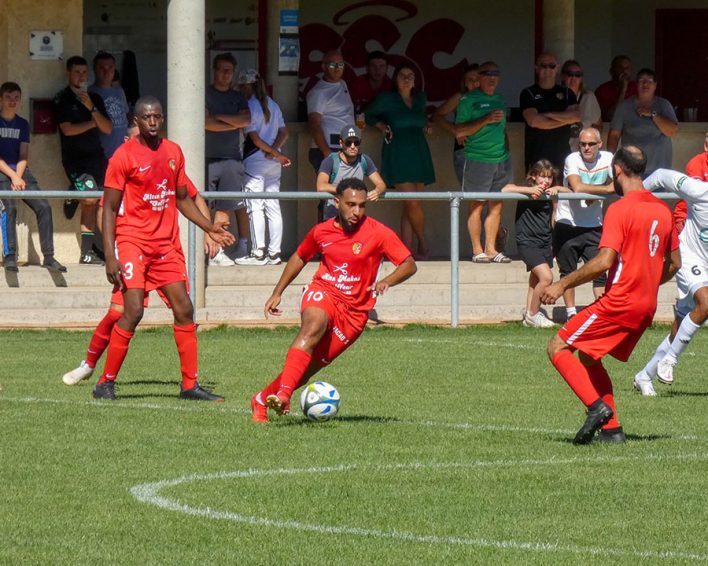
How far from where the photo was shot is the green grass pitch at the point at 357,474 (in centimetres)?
720

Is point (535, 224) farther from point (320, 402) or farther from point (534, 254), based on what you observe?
point (320, 402)

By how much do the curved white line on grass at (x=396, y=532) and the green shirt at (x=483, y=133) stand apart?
9873mm

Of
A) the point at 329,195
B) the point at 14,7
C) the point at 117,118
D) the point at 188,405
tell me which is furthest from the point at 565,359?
the point at 14,7

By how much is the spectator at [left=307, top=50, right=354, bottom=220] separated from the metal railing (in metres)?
1.99

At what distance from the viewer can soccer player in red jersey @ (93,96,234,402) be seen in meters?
11.6

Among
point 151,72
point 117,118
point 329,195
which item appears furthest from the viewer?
point 151,72

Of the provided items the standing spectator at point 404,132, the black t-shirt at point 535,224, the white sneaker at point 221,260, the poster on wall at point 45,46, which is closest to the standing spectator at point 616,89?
the standing spectator at point 404,132

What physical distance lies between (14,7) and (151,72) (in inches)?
121

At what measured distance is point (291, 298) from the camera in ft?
58.9

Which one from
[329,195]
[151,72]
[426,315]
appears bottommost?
[426,315]

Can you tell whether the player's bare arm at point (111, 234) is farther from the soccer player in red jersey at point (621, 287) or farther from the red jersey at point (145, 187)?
the soccer player in red jersey at point (621, 287)

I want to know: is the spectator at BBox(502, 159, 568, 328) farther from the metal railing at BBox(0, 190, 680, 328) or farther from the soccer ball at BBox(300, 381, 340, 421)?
the soccer ball at BBox(300, 381, 340, 421)

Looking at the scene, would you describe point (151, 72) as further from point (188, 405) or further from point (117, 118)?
point (188, 405)

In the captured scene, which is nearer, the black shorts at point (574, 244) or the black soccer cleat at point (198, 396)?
the black soccer cleat at point (198, 396)
